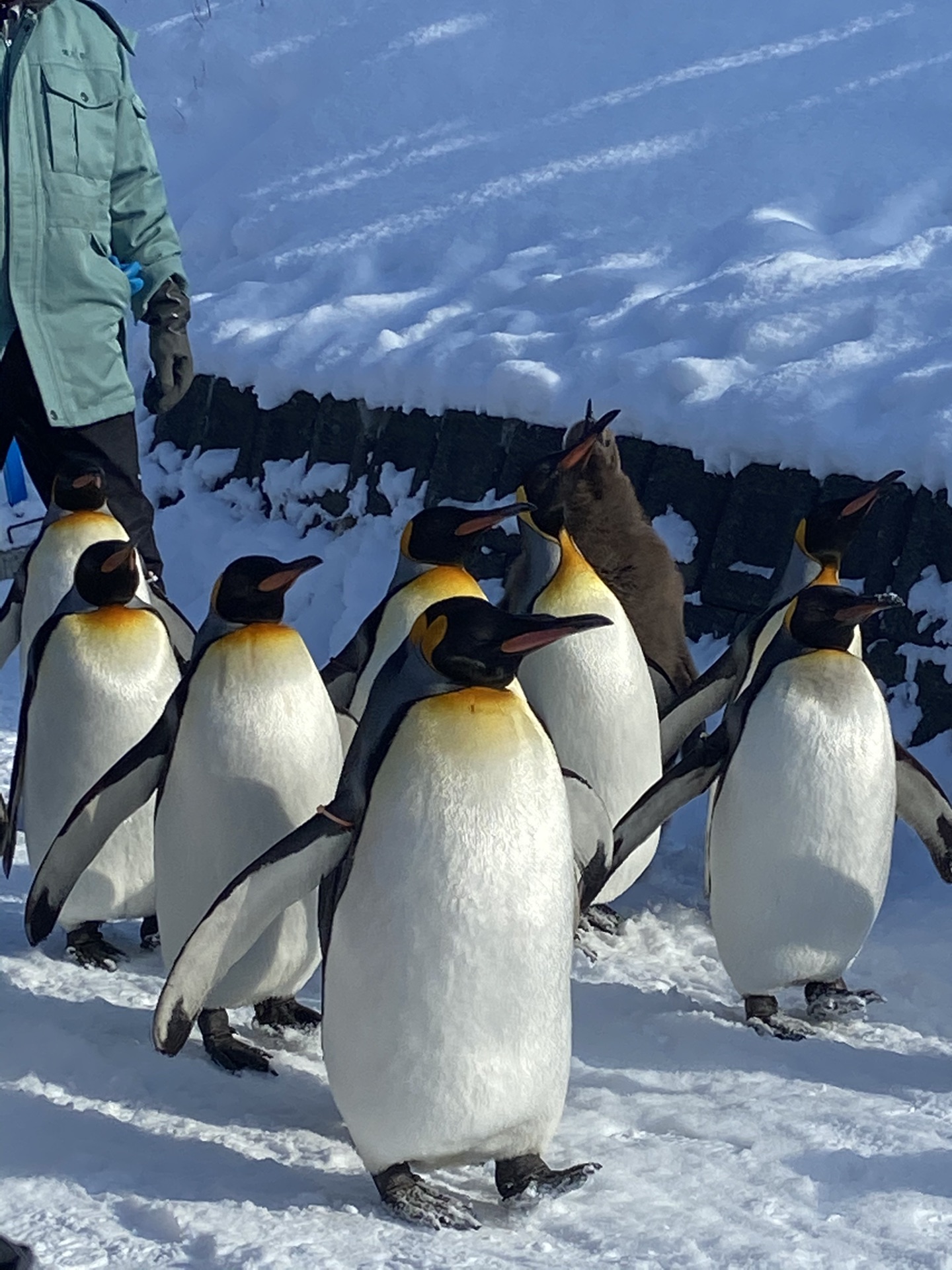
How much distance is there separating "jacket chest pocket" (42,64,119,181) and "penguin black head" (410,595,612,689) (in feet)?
6.87

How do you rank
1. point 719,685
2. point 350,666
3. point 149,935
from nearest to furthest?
point 149,935, point 350,666, point 719,685

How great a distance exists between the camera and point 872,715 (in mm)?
3328

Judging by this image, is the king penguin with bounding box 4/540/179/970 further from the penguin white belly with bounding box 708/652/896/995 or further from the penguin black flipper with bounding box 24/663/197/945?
the penguin white belly with bounding box 708/652/896/995

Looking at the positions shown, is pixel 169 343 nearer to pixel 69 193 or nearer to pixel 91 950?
pixel 69 193

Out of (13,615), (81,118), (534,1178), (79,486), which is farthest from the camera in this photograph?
(13,615)

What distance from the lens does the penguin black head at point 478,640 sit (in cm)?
238

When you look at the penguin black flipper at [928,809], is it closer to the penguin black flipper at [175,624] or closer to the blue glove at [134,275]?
the penguin black flipper at [175,624]

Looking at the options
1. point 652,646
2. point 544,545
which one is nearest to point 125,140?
point 544,545

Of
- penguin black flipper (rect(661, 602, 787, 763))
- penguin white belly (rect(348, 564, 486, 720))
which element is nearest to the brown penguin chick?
penguin black flipper (rect(661, 602, 787, 763))

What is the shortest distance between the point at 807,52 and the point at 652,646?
4.17 meters

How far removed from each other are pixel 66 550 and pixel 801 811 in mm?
1894

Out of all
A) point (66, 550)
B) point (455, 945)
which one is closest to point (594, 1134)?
point (455, 945)

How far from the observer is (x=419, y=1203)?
239cm

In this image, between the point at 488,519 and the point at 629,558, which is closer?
the point at 488,519
